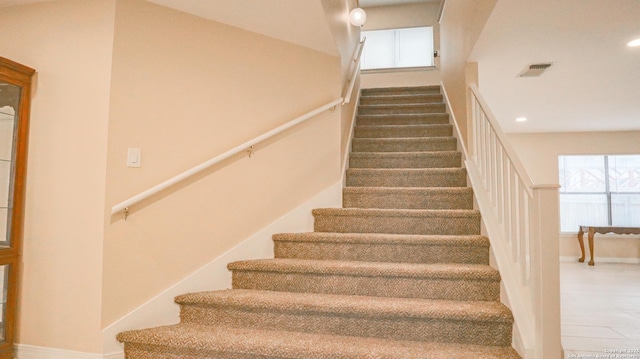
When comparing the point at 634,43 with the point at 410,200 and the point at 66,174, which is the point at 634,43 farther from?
the point at 66,174

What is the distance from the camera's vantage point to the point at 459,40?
11.4ft

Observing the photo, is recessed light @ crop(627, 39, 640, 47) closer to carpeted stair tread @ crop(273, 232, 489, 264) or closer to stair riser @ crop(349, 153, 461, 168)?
stair riser @ crop(349, 153, 461, 168)

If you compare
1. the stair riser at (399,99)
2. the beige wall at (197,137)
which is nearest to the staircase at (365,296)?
the beige wall at (197,137)

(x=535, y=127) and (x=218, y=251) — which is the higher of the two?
(x=535, y=127)

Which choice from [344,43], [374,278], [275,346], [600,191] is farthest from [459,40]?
[600,191]

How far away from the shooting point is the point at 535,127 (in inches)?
241

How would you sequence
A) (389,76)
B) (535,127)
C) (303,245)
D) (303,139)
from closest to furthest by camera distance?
(303,245), (303,139), (535,127), (389,76)

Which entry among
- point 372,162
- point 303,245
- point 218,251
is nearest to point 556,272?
point 303,245

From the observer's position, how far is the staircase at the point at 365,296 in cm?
185

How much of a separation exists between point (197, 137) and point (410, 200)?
5.37 feet

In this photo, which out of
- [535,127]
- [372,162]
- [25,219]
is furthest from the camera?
[535,127]

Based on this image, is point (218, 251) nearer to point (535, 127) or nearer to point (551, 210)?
point (551, 210)

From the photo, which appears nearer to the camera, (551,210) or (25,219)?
(551,210)

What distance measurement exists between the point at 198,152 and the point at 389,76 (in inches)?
192
